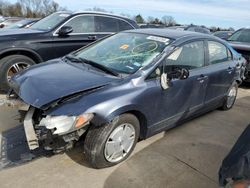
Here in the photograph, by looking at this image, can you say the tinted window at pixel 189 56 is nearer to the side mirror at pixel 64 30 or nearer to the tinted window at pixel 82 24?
the side mirror at pixel 64 30

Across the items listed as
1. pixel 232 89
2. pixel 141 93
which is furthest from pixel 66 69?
pixel 232 89

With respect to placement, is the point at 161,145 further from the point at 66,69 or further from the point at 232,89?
the point at 232,89

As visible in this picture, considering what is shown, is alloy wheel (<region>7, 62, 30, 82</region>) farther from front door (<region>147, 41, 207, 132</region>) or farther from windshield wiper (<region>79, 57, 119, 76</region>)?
front door (<region>147, 41, 207, 132</region>)

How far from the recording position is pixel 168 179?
3.42 metres

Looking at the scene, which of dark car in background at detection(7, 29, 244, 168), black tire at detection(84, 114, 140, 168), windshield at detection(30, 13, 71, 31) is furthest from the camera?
windshield at detection(30, 13, 71, 31)

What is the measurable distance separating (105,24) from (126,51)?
3.11m

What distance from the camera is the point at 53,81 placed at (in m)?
3.51

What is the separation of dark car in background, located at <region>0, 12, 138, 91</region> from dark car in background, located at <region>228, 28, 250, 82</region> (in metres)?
2.91

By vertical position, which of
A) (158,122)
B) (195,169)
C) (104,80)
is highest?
(104,80)

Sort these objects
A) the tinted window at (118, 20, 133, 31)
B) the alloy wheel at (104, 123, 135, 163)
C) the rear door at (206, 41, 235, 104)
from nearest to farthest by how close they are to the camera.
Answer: the alloy wheel at (104, 123, 135, 163) < the rear door at (206, 41, 235, 104) < the tinted window at (118, 20, 133, 31)

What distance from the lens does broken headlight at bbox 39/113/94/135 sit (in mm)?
3070

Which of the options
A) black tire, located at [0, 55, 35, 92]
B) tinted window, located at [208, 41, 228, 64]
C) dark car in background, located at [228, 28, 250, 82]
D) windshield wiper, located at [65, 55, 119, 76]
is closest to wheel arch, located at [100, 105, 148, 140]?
windshield wiper, located at [65, 55, 119, 76]

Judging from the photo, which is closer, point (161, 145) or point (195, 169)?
point (195, 169)

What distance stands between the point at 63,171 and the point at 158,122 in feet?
4.53
